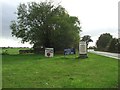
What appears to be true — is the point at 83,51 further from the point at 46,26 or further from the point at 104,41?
the point at 104,41

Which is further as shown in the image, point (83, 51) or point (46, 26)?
point (46, 26)

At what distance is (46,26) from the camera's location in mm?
64125

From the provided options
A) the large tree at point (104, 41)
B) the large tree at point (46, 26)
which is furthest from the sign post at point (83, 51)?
the large tree at point (104, 41)

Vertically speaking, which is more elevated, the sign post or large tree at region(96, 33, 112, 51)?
large tree at region(96, 33, 112, 51)

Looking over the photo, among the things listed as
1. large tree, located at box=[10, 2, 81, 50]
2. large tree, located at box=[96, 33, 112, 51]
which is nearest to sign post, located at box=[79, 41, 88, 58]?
large tree, located at box=[10, 2, 81, 50]

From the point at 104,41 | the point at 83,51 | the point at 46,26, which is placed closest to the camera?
the point at 83,51

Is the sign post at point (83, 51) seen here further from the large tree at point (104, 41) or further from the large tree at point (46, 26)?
the large tree at point (104, 41)

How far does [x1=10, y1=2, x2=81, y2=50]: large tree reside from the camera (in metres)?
59.8

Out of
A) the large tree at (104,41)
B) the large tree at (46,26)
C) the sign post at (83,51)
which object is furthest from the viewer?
the large tree at (104,41)

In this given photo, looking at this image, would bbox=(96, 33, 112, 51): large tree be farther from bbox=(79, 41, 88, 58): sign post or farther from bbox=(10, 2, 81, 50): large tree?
bbox=(79, 41, 88, 58): sign post

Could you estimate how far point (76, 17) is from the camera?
66.4m

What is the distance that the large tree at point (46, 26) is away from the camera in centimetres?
5982

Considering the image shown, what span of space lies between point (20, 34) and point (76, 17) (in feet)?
43.7

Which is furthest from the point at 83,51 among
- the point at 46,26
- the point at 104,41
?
the point at 104,41
